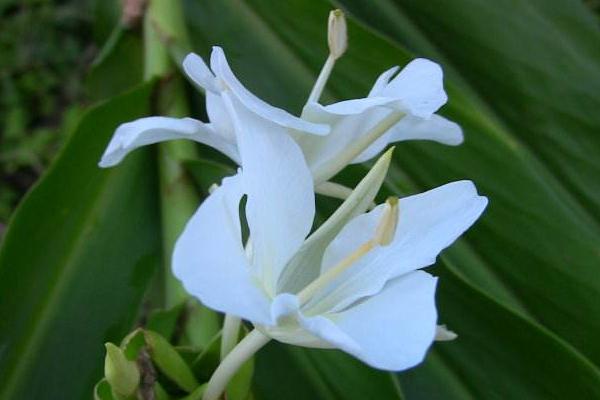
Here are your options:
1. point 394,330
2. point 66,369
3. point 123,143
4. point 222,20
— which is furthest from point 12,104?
point 394,330

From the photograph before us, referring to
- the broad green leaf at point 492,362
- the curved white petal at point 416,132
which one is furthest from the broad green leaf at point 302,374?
the curved white petal at point 416,132

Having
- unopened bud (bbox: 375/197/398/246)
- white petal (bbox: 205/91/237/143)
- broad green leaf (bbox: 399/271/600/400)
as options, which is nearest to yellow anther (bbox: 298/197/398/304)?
unopened bud (bbox: 375/197/398/246)

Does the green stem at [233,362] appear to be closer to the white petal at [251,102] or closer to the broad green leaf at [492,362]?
the white petal at [251,102]

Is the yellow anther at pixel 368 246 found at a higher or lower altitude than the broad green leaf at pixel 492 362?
higher

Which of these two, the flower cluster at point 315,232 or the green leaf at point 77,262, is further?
the green leaf at point 77,262

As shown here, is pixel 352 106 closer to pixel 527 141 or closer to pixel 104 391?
pixel 104 391

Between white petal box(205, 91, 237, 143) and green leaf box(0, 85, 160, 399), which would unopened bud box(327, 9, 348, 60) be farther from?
green leaf box(0, 85, 160, 399)

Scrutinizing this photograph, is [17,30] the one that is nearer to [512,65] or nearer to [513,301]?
[512,65]
